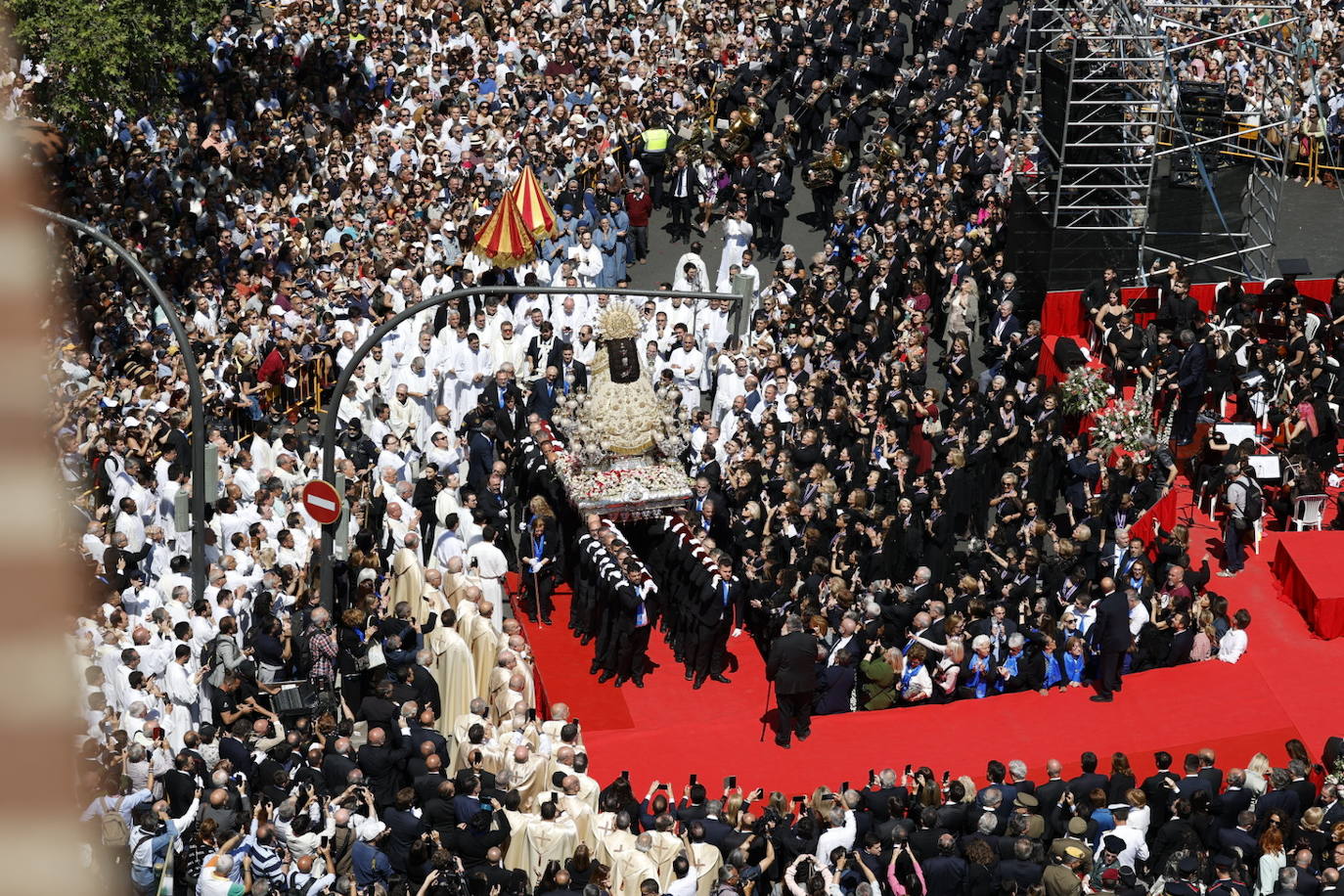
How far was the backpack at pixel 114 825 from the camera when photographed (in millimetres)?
12492

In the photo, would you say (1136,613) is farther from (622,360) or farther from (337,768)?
(337,768)

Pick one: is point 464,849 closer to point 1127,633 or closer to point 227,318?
point 1127,633

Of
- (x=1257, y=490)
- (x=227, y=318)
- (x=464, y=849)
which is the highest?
(x=227, y=318)

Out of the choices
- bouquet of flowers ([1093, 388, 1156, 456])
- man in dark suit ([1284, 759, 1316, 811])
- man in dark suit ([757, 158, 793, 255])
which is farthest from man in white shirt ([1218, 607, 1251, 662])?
man in dark suit ([757, 158, 793, 255])

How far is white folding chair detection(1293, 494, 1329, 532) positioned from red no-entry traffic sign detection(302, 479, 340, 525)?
1081 cm

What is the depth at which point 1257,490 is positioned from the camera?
19297 mm

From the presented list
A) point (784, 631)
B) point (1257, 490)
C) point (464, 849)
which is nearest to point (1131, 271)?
point (1257, 490)

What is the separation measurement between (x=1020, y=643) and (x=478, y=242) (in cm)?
1079

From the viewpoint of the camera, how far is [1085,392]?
67.1 feet

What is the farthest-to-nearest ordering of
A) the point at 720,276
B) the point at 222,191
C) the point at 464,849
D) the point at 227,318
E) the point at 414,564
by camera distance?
the point at 222,191
the point at 720,276
the point at 227,318
the point at 414,564
the point at 464,849

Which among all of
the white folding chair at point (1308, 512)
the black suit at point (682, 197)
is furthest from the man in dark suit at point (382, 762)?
the black suit at point (682, 197)

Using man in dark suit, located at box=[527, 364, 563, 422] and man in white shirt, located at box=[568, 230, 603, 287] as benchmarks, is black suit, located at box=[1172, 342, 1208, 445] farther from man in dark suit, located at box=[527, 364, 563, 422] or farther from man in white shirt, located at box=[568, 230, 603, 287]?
man in white shirt, located at box=[568, 230, 603, 287]

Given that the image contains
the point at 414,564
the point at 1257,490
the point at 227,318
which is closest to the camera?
the point at 414,564

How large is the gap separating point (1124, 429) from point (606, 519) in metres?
5.80
